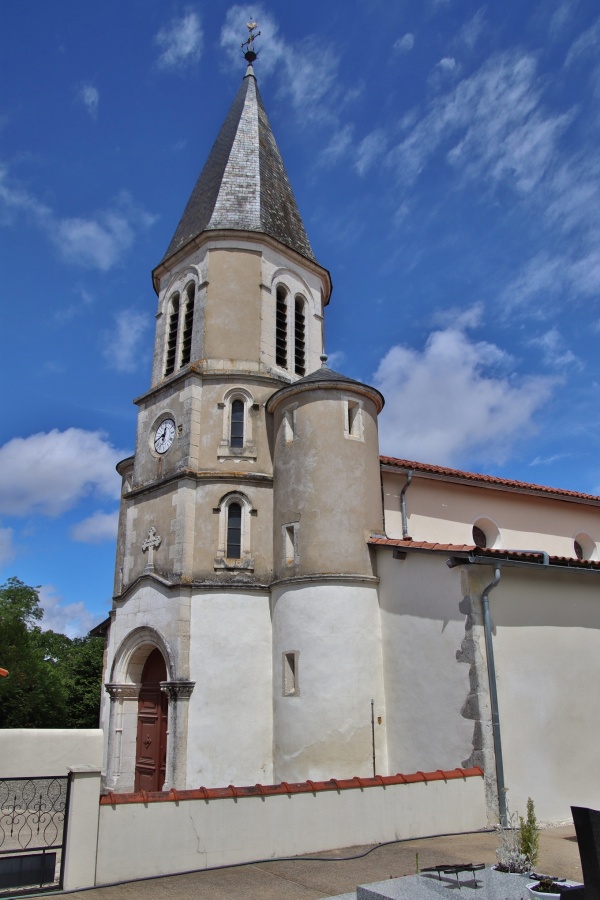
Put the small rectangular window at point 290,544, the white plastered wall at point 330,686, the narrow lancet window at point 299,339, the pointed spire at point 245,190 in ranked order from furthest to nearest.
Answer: the pointed spire at point 245,190, the narrow lancet window at point 299,339, the small rectangular window at point 290,544, the white plastered wall at point 330,686

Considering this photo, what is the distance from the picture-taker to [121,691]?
17047mm

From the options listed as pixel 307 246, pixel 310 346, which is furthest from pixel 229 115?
pixel 310 346

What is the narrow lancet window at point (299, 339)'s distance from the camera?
66.5ft

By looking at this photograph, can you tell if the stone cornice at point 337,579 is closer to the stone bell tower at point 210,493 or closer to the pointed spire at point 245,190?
the stone bell tower at point 210,493

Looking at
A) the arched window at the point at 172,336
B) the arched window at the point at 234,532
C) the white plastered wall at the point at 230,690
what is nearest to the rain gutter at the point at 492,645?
the white plastered wall at the point at 230,690

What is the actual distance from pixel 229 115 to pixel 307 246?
7.19 m

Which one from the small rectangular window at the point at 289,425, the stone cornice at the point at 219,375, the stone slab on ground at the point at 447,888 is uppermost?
the stone cornice at the point at 219,375

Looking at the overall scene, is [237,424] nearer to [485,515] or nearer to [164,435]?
[164,435]

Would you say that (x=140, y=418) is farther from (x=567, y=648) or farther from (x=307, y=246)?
(x=567, y=648)

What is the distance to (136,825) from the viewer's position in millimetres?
8094

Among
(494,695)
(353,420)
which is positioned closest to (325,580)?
(353,420)

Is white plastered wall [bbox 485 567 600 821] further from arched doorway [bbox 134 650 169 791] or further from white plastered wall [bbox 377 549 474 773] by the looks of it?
arched doorway [bbox 134 650 169 791]

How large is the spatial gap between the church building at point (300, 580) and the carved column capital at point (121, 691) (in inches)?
2.1

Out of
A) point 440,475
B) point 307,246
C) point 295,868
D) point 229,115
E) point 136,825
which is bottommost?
point 295,868
